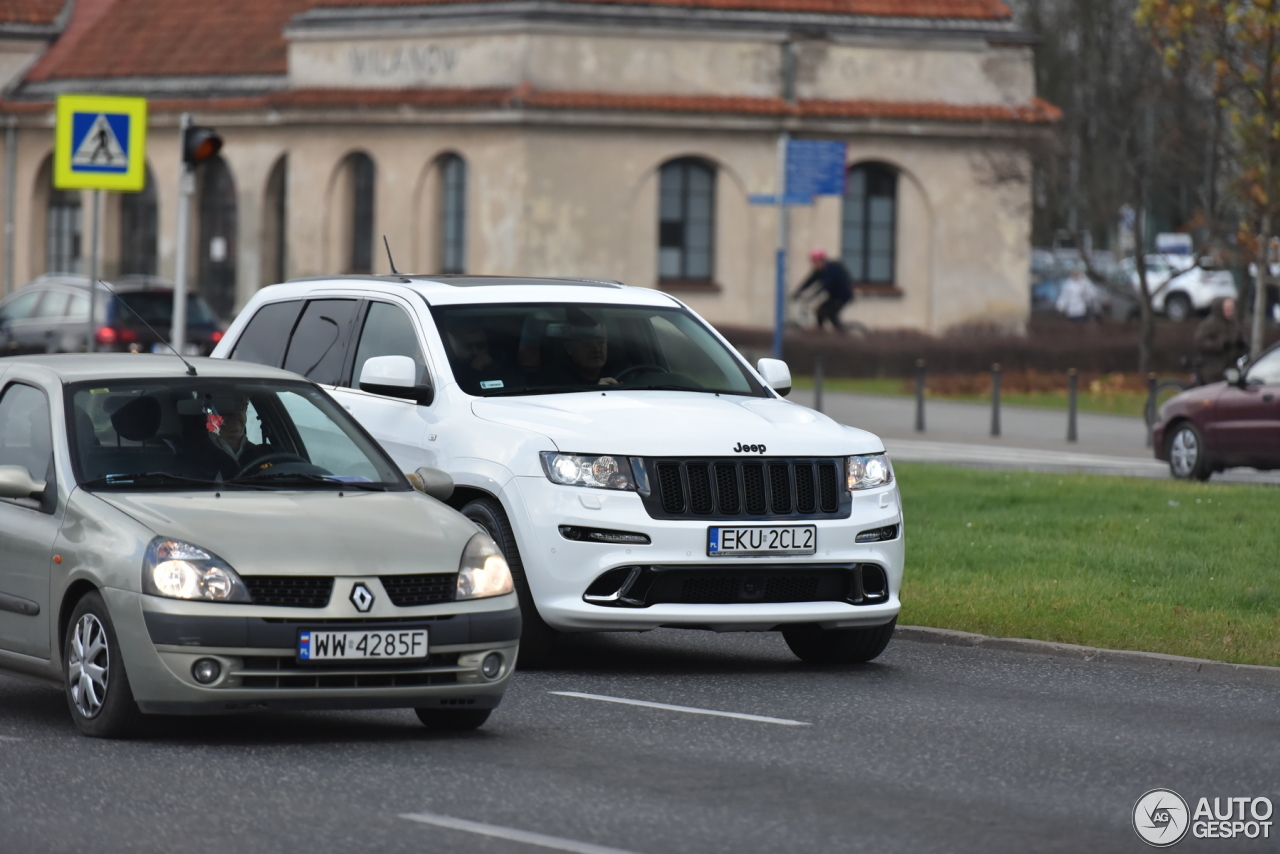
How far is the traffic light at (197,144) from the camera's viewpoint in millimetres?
21141

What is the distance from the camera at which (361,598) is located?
28.5ft

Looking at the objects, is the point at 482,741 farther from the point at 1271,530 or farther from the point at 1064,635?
the point at 1271,530

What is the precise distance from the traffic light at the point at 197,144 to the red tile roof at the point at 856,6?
824 inches

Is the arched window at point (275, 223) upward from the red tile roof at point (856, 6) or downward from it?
downward

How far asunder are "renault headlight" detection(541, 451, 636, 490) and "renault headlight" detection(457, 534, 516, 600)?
1473 mm

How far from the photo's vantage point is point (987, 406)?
3462 cm

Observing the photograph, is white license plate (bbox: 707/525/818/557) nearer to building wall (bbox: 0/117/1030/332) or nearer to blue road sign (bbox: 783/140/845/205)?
blue road sign (bbox: 783/140/845/205)

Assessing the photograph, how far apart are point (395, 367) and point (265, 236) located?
36.8 m

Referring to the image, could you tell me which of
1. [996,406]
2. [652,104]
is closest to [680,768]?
[996,406]

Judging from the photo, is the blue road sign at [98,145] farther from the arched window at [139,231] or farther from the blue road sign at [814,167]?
the arched window at [139,231]

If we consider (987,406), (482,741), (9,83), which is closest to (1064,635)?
(482,741)

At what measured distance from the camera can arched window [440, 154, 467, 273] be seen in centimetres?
4294

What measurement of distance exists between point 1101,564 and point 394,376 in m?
5.25

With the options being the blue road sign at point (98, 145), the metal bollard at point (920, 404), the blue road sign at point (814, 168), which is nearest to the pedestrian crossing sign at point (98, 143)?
the blue road sign at point (98, 145)
